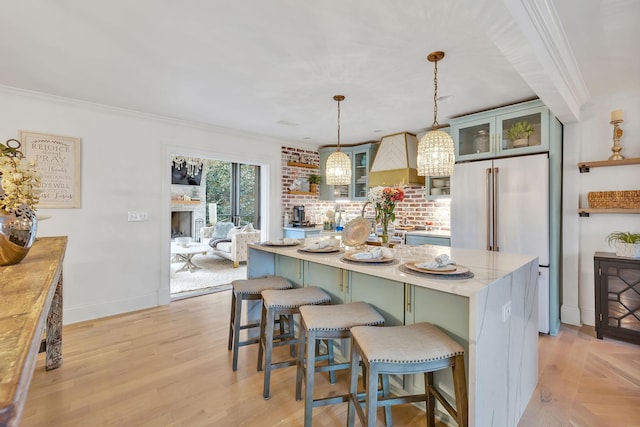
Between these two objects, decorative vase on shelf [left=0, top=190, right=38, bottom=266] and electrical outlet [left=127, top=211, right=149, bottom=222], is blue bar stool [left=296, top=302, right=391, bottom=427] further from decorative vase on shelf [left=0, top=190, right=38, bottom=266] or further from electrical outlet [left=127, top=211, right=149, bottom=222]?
electrical outlet [left=127, top=211, right=149, bottom=222]

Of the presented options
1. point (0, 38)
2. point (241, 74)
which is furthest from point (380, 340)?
point (0, 38)

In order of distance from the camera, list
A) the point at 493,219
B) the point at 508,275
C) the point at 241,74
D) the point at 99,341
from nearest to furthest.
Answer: the point at 508,275 < the point at 241,74 < the point at 99,341 < the point at 493,219

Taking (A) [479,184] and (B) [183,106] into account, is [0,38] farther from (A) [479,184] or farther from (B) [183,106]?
(A) [479,184]

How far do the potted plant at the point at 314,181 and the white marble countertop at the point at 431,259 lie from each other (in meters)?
2.78

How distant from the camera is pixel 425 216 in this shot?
4.57 meters

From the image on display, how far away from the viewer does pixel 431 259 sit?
2.08 m

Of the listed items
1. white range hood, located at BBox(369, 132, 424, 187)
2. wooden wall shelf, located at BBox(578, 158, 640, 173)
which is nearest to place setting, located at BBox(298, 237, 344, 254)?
white range hood, located at BBox(369, 132, 424, 187)

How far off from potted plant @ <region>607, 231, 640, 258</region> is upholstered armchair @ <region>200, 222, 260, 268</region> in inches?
184

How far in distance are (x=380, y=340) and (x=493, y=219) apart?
8.06 ft

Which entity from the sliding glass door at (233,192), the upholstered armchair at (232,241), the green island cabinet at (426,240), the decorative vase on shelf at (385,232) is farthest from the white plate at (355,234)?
the sliding glass door at (233,192)

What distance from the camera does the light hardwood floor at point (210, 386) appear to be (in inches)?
72.2

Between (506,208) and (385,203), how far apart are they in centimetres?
153

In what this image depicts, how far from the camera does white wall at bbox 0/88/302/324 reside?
10.3 ft

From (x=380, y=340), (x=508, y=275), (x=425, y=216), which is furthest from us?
(x=425, y=216)
